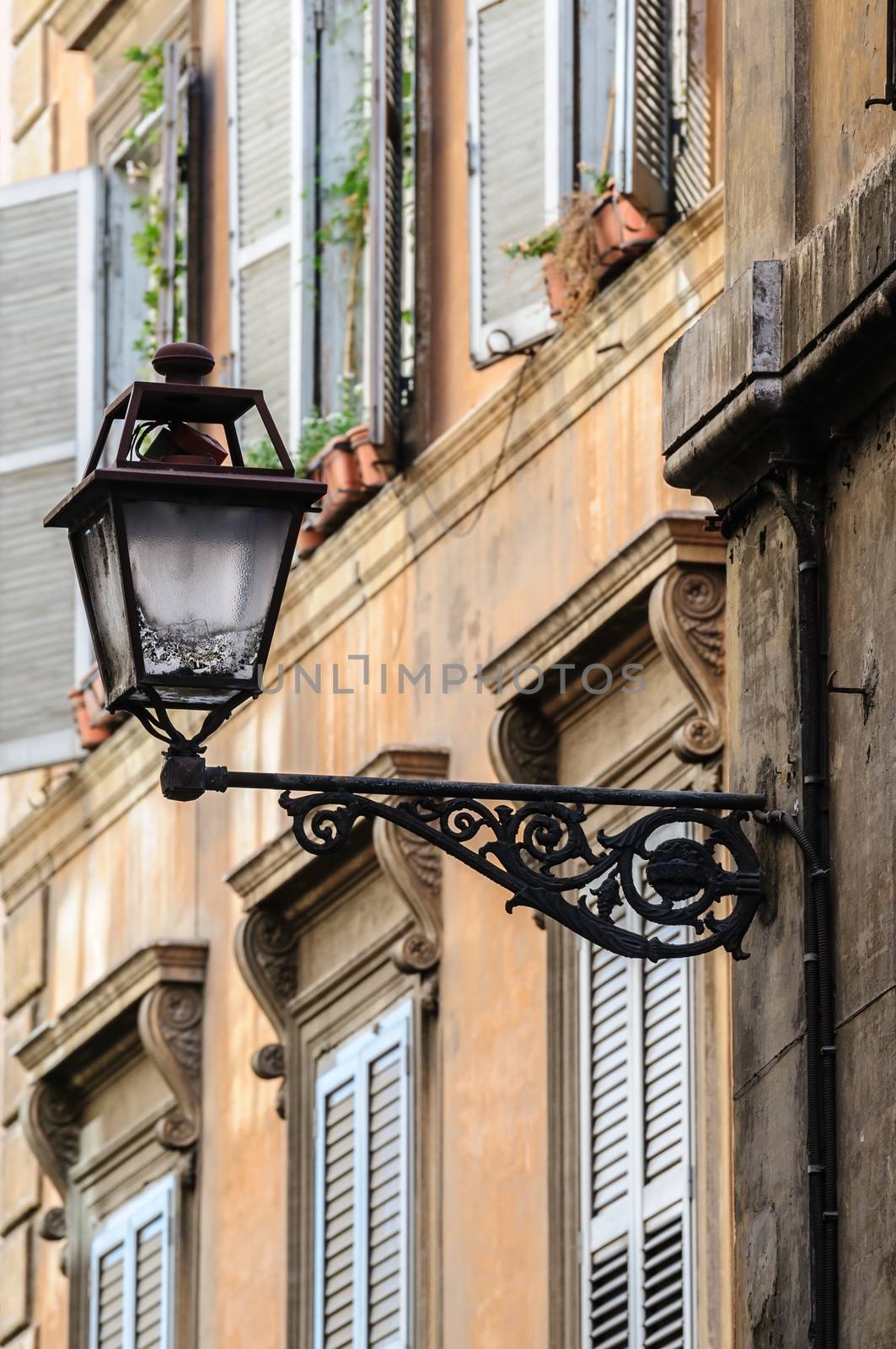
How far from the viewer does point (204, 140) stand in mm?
16672

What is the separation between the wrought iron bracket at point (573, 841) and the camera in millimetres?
7242

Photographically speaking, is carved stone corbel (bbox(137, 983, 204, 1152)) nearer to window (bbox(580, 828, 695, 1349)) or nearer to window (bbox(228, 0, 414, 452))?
window (bbox(228, 0, 414, 452))

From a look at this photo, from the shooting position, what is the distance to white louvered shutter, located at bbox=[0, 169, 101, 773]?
55.9ft

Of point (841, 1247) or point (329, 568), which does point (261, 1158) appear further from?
point (841, 1247)

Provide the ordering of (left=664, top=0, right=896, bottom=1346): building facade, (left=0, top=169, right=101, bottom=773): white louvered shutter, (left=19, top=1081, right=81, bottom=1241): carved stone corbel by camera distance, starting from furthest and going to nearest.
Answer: (left=0, top=169, right=101, bottom=773): white louvered shutter → (left=19, top=1081, right=81, bottom=1241): carved stone corbel → (left=664, top=0, right=896, bottom=1346): building facade

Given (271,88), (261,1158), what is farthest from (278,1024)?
(271,88)

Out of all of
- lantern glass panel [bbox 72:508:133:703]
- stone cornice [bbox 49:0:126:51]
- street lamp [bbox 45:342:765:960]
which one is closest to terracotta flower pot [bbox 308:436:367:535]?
stone cornice [bbox 49:0:126:51]

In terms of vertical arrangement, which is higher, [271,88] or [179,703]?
[271,88]

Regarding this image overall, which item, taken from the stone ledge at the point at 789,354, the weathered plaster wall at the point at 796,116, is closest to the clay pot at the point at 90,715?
the weathered plaster wall at the point at 796,116

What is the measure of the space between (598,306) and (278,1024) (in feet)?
11.4

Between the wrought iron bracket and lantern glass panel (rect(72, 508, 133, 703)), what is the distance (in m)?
0.25

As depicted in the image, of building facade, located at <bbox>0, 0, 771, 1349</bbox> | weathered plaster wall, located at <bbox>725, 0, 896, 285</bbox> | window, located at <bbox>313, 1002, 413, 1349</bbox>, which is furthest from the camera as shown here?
window, located at <bbox>313, 1002, 413, 1349</bbox>

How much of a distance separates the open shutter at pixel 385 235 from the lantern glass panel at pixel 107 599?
6.14 metres

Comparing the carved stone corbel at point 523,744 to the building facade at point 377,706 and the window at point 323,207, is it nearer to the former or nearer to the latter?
the building facade at point 377,706
